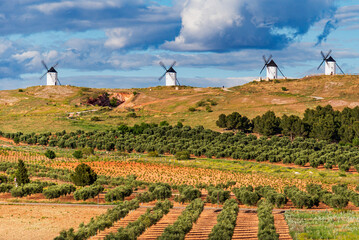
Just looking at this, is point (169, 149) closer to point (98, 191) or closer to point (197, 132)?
point (197, 132)

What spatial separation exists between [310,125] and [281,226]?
79342mm

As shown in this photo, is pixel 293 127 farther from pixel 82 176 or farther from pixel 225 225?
Result: pixel 225 225

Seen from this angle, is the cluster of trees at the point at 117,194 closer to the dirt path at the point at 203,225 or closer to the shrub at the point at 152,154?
the dirt path at the point at 203,225

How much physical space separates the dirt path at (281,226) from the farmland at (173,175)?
199 mm

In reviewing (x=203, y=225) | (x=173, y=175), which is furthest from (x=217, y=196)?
(x=173, y=175)

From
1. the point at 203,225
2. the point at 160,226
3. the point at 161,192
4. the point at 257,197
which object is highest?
the point at 161,192

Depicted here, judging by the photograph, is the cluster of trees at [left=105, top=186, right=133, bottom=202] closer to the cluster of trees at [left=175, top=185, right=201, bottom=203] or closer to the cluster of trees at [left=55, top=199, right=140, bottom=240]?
the cluster of trees at [left=55, top=199, right=140, bottom=240]

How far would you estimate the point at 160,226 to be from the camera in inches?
1762

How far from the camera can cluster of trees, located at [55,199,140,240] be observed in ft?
125

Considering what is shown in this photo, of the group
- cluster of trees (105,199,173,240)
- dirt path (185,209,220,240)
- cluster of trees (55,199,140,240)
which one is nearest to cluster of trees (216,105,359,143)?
dirt path (185,209,220,240)

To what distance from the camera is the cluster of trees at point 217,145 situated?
93894 millimetres

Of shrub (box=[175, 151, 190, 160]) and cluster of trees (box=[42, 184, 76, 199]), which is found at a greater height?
shrub (box=[175, 151, 190, 160])

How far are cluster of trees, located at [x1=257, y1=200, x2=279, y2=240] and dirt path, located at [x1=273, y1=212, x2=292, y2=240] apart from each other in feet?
3.44

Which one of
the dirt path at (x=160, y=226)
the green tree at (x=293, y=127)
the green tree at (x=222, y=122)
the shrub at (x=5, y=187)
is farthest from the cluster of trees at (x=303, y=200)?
the green tree at (x=222, y=122)
